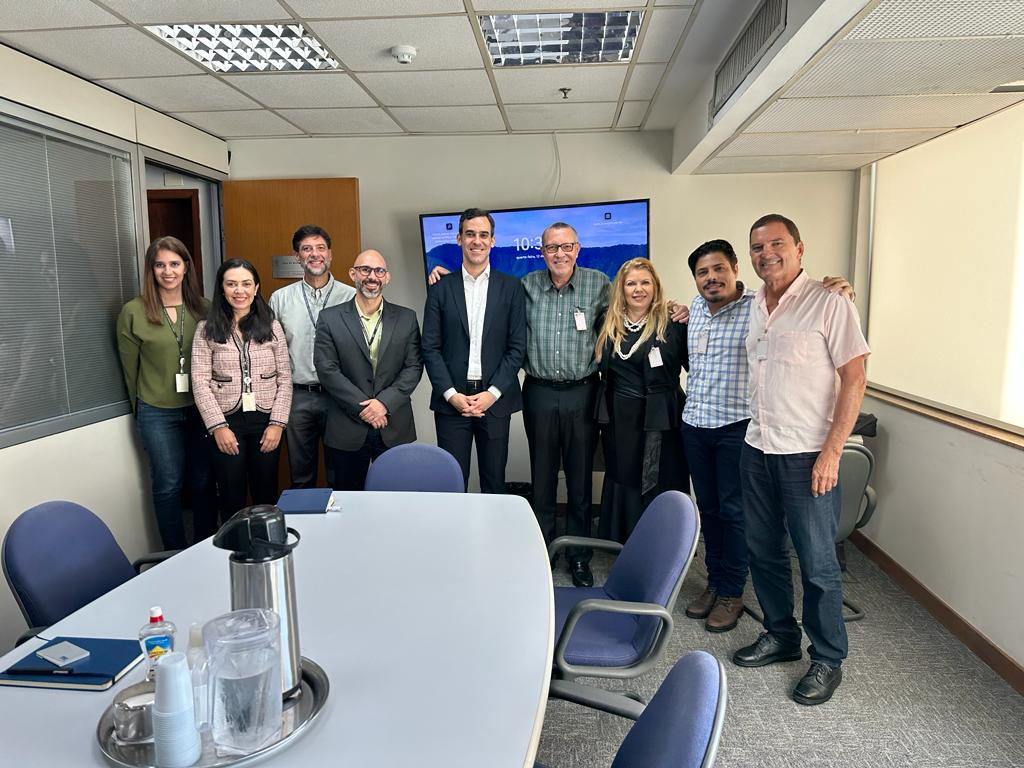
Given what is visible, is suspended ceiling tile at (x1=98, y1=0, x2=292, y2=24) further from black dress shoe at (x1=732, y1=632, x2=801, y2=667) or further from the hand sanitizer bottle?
black dress shoe at (x1=732, y1=632, x2=801, y2=667)

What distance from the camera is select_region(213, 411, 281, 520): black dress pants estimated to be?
3.69 metres

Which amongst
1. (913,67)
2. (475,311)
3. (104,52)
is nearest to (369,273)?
(475,311)

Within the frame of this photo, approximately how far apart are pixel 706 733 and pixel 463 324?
2830 mm

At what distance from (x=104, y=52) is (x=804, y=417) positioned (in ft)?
11.7

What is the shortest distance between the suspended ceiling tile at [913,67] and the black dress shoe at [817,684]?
2.33m

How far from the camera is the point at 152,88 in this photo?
3822 mm

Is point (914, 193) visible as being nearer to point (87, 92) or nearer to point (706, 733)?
point (706, 733)

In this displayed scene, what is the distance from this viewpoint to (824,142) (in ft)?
13.1

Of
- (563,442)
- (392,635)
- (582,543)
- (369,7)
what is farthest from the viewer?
(563,442)

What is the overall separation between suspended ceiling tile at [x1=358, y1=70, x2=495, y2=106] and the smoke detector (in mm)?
270

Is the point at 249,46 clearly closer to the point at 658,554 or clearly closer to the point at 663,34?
the point at 663,34

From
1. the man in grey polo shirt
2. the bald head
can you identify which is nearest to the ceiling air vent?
the bald head

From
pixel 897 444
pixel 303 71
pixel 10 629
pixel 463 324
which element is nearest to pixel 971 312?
pixel 897 444

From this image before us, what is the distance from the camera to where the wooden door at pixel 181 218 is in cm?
503
